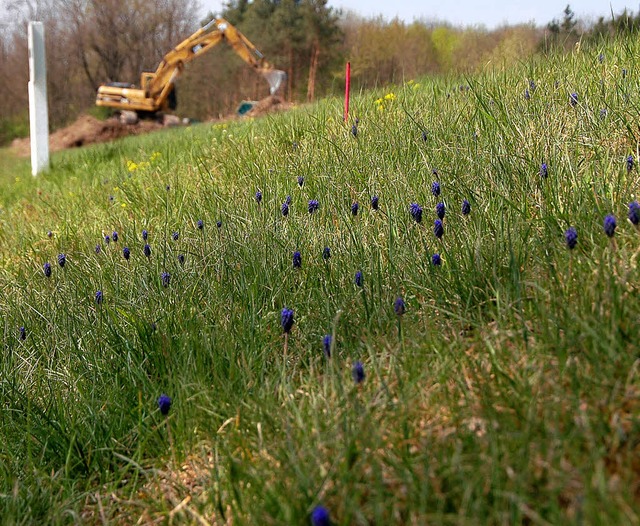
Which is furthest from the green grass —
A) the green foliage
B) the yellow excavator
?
the green foliage

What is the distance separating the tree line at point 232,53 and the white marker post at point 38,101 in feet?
13.6

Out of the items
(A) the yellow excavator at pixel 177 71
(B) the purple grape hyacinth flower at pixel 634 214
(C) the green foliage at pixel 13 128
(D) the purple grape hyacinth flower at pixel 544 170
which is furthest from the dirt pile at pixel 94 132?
(B) the purple grape hyacinth flower at pixel 634 214

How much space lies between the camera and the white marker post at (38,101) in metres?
10.6

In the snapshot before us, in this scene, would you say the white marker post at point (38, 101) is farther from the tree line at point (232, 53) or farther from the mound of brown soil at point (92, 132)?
the mound of brown soil at point (92, 132)

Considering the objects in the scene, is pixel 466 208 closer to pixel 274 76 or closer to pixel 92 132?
pixel 274 76

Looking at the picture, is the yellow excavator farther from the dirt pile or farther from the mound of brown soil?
the mound of brown soil

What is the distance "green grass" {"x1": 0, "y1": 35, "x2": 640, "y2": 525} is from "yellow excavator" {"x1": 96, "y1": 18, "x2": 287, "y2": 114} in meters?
15.2

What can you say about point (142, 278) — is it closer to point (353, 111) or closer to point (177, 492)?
point (177, 492)

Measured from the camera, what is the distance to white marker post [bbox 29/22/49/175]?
10.6 m

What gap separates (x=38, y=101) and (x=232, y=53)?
1774cm

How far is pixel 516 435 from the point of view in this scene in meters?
1.30

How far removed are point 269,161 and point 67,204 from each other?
288 cm

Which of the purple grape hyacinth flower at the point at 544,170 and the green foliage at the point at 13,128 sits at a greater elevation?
the green foliage at the point at 13,128

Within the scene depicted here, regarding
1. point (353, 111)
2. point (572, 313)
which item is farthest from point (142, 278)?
point (353, 111)
